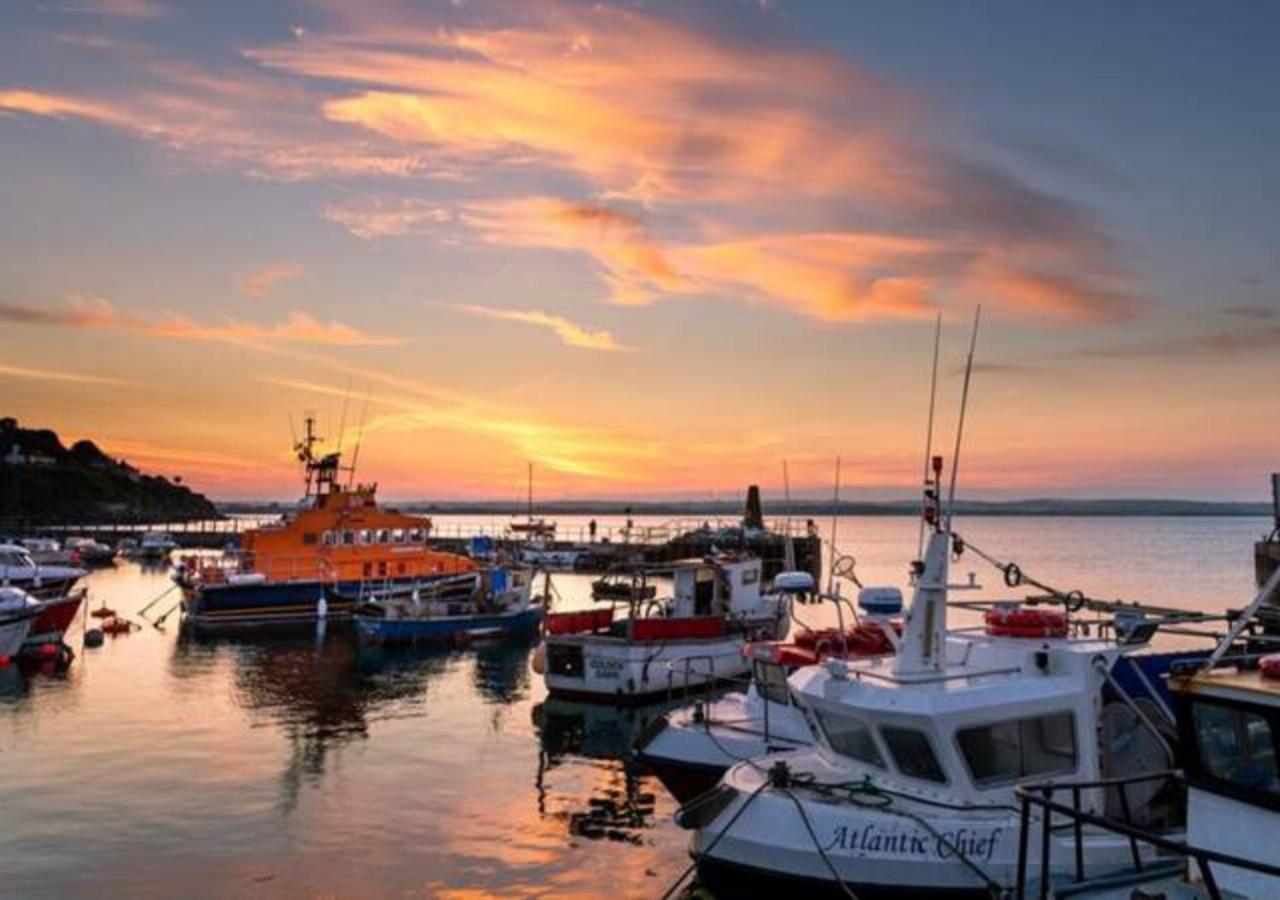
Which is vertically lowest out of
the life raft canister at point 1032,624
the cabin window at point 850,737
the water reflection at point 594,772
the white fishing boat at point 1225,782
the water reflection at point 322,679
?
the water reflection at point 322,679

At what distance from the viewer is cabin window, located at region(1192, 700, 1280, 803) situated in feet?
27.1

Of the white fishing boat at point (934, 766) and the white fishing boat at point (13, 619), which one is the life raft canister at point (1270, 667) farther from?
the white fishing boat at point (13, 619)

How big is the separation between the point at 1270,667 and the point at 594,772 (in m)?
16.6

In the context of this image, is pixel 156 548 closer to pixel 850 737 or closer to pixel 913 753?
pixel 850 737

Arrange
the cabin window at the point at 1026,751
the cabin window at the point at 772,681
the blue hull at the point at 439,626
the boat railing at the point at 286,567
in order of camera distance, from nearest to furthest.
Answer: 1. the cabin window at the point at 1026,751
2. the cabin window at the point at 772,681
3. the blue hull at the point at 439,626
4. the boat railing at the point at 286,567

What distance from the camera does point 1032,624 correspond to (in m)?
13.2

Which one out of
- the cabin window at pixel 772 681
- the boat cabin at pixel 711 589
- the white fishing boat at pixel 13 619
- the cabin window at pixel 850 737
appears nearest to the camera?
the cabin window at pixel 850 737

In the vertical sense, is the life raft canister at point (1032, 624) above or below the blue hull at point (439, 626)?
above

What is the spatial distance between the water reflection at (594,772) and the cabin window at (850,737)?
232 inches

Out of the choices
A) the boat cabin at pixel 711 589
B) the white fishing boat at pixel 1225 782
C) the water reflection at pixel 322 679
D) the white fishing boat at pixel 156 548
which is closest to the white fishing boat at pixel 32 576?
the water reflection at pixel 322 679

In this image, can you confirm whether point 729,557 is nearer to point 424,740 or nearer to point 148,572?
point 424,740

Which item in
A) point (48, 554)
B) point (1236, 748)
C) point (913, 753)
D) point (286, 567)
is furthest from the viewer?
point (48, 554)

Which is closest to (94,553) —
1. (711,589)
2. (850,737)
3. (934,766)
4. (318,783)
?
(711,589)

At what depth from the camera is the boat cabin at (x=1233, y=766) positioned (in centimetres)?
823
